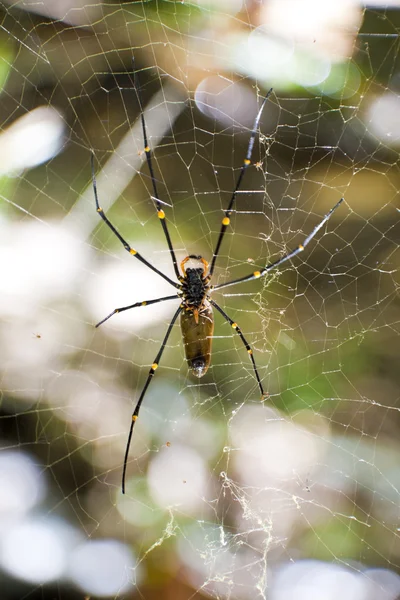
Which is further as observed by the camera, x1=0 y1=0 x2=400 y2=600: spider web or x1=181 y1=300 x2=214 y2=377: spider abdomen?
x1=0 y1=0 x2=400 y2=600: spider web

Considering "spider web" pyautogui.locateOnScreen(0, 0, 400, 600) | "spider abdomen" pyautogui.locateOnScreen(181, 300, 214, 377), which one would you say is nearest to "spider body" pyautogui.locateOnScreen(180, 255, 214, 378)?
"spider abdomen" pyautogui.locateOnScreen(181, 300, 214, 377)

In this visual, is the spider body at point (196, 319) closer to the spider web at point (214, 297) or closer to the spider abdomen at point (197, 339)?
the spider abdomen at point (197, 339)

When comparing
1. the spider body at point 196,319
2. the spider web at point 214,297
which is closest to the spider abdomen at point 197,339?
the spider body at point 196,319

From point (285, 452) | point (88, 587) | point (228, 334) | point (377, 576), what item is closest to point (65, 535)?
point (88, 587)

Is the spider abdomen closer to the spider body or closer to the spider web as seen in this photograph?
the spider body
